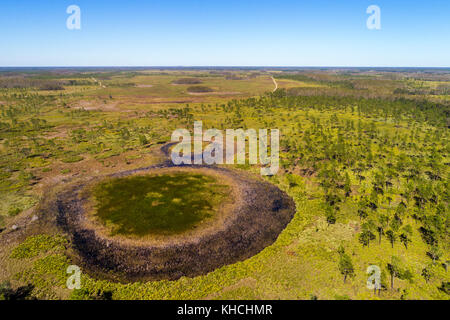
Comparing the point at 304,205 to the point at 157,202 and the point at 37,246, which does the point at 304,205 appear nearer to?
the point at 157,202

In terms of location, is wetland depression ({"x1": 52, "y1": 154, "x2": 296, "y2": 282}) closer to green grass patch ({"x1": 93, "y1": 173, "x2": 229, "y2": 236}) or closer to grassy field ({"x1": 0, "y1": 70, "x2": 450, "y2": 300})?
green grass patch ({"x1": 93, "y1": 173, "x2": 229, "y2": 236})

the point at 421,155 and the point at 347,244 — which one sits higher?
the point at 421,155

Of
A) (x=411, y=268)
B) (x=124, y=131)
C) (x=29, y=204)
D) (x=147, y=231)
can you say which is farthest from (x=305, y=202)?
(x=124, y=131)

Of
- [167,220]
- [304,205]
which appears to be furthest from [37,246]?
[304,205]

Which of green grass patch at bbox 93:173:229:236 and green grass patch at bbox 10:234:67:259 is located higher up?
green grass patch at bbox 93:173:229:236

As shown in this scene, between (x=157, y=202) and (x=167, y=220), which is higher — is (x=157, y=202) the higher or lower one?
the higher one

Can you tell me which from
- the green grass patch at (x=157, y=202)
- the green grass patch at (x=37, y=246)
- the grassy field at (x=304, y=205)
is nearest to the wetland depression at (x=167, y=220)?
the green grass patch at (x=157, y=202)

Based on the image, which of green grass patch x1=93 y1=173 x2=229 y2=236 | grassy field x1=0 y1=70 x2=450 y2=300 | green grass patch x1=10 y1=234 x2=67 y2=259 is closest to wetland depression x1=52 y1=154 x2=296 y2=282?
green grass patch x1=93 y1=173 x2=229 y2=236

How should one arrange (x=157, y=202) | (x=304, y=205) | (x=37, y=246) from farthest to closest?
(x=157, y=202)
(x=304, y=205)
(x=37, y=246)

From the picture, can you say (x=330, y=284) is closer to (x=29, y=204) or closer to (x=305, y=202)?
(x=305, y=202)
